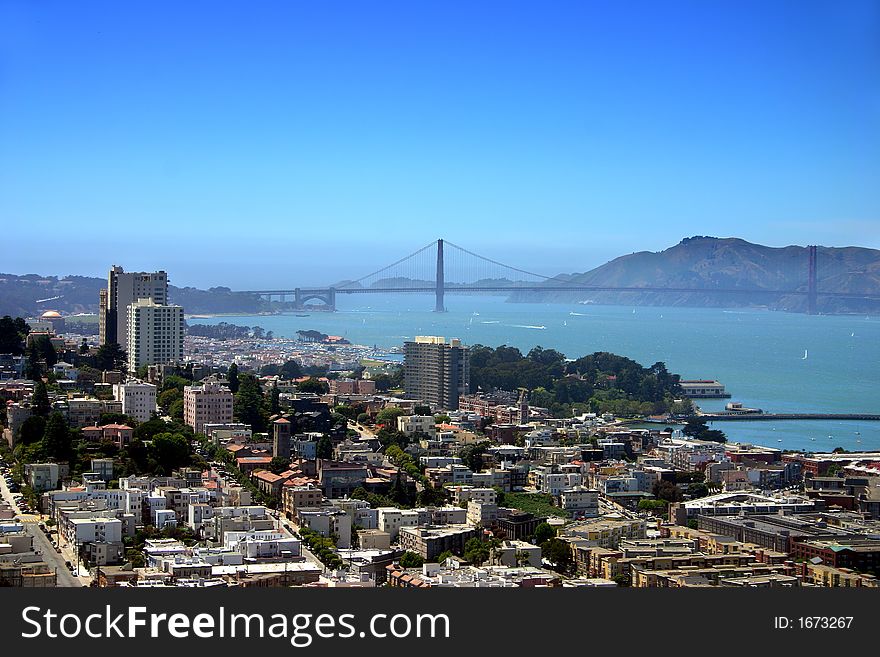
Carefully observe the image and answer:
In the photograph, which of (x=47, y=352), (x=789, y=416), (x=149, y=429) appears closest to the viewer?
(x=149, y=429)

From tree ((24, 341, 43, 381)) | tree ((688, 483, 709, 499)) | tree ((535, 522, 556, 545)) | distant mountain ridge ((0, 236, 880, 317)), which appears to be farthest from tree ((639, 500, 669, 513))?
distant mountain ridge ((0, 236, 880, 317))

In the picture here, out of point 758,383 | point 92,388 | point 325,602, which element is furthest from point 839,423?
point 325,602

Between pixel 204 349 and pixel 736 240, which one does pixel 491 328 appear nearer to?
pixel 736 240

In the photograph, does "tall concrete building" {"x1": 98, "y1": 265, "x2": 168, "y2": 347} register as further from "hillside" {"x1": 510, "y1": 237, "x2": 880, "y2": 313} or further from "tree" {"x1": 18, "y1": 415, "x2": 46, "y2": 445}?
"hillside" {"x1": 510, "y1": 237, "x2": 880, "y2": 313}

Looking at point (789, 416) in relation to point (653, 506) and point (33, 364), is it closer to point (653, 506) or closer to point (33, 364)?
point (653, 506)

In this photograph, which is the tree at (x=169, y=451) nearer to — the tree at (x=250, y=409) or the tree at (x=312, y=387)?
the tree at (x=250, y=409)

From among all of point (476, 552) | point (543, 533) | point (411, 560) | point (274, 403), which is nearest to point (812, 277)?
point (274, 403)
